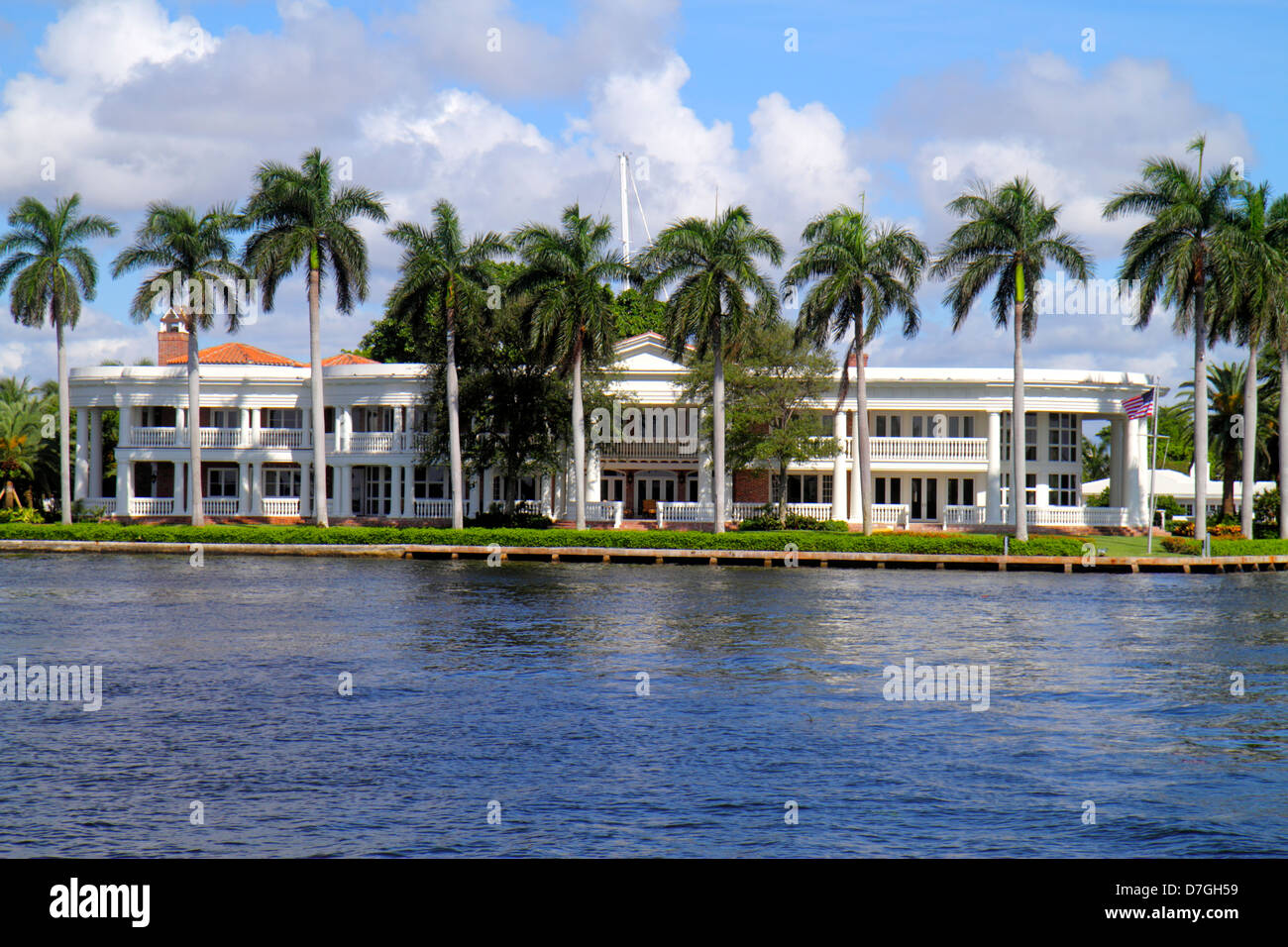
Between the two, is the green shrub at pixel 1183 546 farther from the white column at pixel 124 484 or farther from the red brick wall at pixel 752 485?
the white column at pixel 124 484

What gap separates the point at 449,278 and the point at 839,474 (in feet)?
62.8

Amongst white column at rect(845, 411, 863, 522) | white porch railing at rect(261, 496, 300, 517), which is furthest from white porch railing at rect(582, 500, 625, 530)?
white porch railing at rect(261, 496, 300, 517)

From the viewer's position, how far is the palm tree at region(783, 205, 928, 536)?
49.3 metres

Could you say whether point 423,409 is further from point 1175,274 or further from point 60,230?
point 1175,274

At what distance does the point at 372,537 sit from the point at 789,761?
38.0m

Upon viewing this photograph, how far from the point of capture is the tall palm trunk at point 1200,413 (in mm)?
49000

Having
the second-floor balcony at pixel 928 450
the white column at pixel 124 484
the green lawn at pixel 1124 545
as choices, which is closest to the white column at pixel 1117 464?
the green lawn at pixel 1124 545

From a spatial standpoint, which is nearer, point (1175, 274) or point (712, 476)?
point (1175, 274)

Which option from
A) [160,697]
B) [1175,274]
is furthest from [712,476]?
[160,697]

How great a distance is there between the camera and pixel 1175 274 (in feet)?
160

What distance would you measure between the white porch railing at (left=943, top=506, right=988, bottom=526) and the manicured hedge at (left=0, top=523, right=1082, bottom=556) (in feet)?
22.5

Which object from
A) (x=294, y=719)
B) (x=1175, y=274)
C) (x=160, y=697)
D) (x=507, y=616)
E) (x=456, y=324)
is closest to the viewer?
(x=294, y=719)

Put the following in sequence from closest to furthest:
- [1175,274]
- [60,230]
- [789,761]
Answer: [789,761] → [1175,274] → [60,230]

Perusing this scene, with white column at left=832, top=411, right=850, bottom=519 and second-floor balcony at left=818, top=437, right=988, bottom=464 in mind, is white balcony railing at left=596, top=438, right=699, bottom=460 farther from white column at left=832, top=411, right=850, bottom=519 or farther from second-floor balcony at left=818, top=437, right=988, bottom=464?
second-floor balcony at left=818, top=437, right=988, bottom=464
